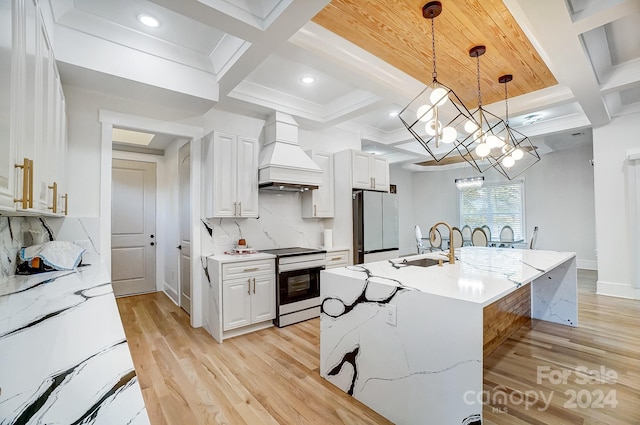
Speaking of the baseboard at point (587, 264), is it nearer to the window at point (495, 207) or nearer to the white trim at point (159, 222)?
the window at point (495, 207)

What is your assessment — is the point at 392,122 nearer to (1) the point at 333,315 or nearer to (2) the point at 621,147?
(2) the point at 621,147

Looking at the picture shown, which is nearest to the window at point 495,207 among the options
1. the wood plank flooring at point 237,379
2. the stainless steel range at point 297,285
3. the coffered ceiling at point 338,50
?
the coffered ceiling at point 338,50

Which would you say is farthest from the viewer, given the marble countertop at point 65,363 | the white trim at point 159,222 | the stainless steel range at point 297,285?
the white trim at point 159,222

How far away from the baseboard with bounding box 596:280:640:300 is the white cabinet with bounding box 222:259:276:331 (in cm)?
502

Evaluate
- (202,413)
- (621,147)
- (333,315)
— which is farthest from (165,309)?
(621,147)

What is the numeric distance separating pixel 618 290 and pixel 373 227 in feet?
12.4

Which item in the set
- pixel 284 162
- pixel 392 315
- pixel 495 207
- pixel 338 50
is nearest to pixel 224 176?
pixel 284 162

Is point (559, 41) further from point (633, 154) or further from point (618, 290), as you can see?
point (618, 290)

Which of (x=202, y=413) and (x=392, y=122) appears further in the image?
(x=392, y=122)

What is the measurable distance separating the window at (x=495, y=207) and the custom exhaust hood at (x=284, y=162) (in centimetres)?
602

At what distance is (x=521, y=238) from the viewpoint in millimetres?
7289

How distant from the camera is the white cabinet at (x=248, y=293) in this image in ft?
10.4

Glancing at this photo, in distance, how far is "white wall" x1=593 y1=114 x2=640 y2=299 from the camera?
4359mm

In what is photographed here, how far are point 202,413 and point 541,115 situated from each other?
19.3ft
